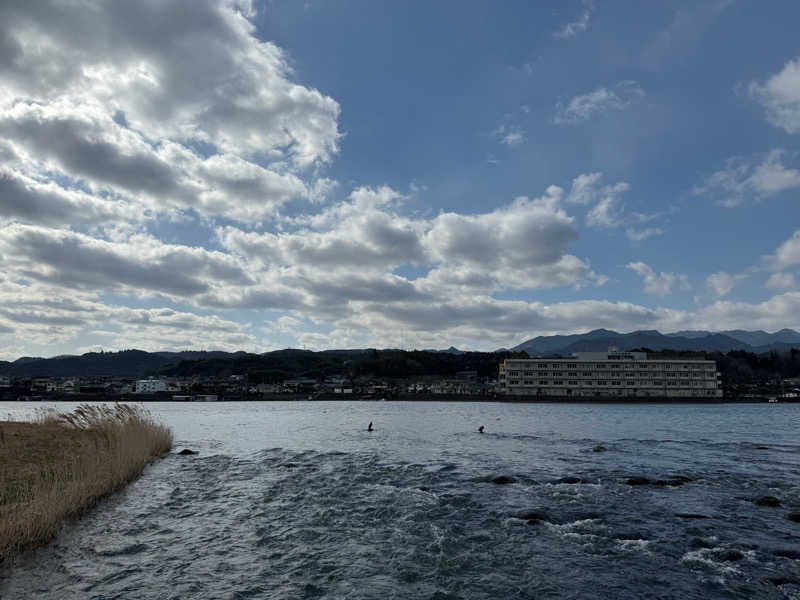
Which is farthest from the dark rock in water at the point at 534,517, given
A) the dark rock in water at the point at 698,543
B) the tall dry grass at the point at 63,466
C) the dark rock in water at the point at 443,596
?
the tall dry grass at the point at 63,466

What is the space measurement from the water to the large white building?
151m

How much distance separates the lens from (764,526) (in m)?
20.6

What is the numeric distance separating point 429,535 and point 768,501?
697 inches

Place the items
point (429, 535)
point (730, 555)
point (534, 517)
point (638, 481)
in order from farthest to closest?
point (638, 481)
point (534, 517)
point (429, 535)
point (730, 555)

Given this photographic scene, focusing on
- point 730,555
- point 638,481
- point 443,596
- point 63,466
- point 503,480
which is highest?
point 63,466

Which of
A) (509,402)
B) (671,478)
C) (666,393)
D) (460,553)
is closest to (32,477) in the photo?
(460,553)

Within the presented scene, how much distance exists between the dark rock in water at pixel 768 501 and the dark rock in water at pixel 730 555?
940 cm

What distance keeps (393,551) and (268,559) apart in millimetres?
4358

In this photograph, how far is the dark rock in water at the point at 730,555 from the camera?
1677 cm

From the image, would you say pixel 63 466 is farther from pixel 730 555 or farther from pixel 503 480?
pixel 730 555

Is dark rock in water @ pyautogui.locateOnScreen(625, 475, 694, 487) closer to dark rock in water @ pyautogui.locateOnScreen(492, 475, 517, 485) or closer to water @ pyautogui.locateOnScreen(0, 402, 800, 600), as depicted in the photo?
water @ pyautogui.locateOnScreen(0, 402, 800, 600)

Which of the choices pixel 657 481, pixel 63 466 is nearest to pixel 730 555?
pixel 657 481

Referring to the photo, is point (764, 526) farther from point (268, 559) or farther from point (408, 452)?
point (408, 452)

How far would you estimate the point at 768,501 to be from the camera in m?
24.5
